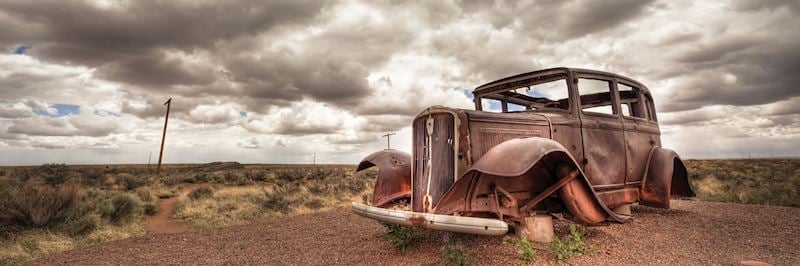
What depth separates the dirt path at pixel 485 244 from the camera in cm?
404

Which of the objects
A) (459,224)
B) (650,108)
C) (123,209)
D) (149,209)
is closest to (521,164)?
(459,224)

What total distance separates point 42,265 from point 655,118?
928 centimetres

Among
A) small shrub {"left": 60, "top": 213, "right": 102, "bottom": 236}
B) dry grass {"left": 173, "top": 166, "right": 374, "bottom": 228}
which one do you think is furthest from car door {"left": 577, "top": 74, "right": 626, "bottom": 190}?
small shrub {"left": 60, "top": 213, "right": 102, "bottom": 236}

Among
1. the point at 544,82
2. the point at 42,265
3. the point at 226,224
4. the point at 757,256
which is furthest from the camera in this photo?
the point at 226,224

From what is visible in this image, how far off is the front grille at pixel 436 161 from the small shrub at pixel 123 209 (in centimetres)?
820

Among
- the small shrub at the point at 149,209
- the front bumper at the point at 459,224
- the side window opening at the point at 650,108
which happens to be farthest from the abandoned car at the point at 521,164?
the small shrub at the point at 149,209

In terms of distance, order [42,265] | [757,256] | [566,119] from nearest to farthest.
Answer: [757,256] < [566,119] < [42,265]

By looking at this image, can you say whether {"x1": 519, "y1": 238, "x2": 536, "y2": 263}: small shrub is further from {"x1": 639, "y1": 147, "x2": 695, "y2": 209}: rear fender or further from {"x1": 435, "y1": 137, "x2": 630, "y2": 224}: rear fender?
{"x1": 639, "y1": 147, "x2": 695, "y2": 209}: rear fender

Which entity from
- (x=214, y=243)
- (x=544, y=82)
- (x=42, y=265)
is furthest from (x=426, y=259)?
(x=42, y=265)

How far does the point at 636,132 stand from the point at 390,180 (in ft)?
11.7

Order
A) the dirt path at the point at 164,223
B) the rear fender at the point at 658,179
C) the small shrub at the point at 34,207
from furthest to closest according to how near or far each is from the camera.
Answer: the dirt path at the point at 164,223
the small shrub at the point at 34,207
the rear fender at the point at 658,179

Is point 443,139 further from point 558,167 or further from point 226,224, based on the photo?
point 226,224

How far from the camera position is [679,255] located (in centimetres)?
402

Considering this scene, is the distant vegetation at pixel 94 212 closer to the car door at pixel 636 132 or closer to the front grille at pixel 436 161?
the front grille at pixel 436 161
